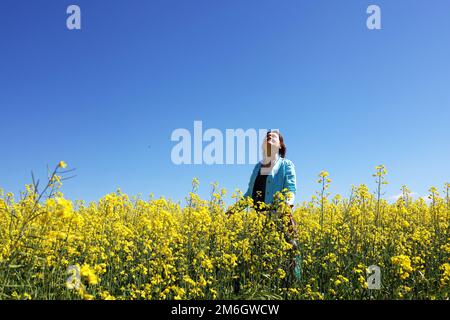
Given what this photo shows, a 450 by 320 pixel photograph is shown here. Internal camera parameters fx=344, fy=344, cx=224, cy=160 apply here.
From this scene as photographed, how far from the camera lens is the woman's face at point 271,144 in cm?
513

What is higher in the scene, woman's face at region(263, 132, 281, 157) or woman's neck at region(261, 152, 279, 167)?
woman's face at region(263, 132, 281, 157)

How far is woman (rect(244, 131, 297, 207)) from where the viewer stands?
4.84 meters

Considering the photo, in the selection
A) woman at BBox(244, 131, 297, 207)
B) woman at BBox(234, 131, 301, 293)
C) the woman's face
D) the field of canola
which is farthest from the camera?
the woman's face

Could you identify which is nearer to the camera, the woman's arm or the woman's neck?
the woman's arm

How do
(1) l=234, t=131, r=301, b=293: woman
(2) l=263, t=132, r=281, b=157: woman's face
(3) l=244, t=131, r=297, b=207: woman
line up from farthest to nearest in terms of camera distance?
1. (2) l=263, t=132, r=281, b=157: woman's face
2. (3) l=244, t=131, r=297, b=207: woman
3. (1) l=234, t=131, r=301, b=293: woman

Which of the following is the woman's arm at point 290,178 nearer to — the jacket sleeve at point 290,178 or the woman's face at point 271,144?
the jacket sleeve at point 290,178

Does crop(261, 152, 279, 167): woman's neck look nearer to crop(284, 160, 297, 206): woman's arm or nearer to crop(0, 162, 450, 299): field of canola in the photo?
crop(284, 160, 297, 206): woman's arm

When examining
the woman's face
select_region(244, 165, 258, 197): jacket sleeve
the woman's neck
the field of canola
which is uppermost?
the woman's face

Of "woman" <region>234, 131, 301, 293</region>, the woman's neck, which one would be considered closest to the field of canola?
"woman" <region>234, 131, 301, 293</region>

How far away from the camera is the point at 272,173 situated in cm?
498

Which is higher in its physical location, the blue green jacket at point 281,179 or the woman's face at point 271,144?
the woman's face at point 271,144

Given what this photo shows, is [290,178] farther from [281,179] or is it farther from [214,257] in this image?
[214,257]

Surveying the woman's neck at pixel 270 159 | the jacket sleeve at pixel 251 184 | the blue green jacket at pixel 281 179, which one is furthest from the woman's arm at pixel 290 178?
the jacket sleeve at pixel 251 184
